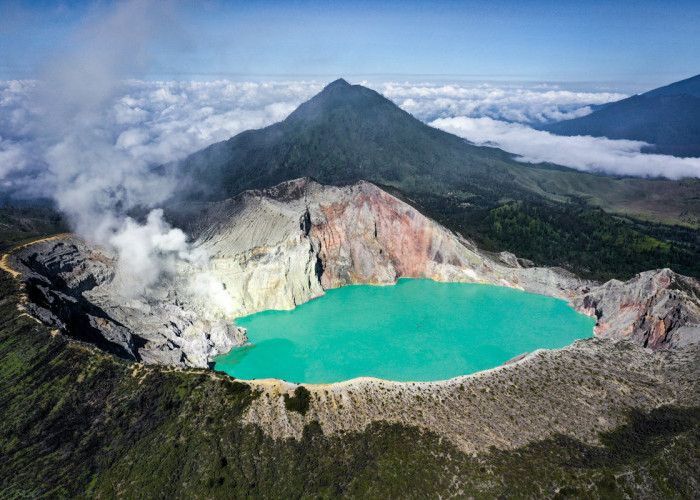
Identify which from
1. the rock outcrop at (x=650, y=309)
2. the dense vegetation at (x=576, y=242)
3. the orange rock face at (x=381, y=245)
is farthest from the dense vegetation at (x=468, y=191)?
the rock outcrop at (x=650, y=309)

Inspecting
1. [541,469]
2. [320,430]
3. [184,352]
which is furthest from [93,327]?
[541,469]

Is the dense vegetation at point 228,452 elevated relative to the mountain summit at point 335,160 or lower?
elevated

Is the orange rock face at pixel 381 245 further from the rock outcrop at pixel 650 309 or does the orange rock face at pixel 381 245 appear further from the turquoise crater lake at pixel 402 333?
the rock outcrop at pixel 650 309

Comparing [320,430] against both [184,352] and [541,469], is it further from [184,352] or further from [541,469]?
[184,352]

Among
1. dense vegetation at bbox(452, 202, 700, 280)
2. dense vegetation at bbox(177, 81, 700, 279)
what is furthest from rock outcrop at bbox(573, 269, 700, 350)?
dense vegetation at bbox(177, 81, 700, 279)

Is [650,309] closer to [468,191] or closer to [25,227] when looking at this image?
[468,191]

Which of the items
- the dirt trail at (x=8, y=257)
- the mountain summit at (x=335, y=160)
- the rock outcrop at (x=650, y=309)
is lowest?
the mountain summit at (x=335, y=160)
